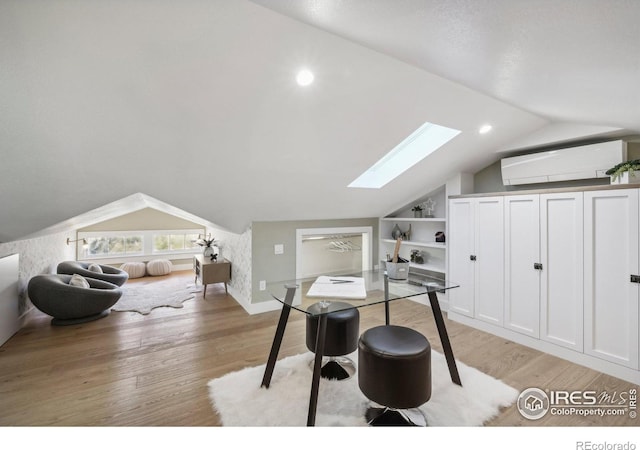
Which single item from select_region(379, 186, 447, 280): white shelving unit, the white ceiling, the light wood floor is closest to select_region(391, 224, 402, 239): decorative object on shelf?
select_region(379, 186, 447, 280): white shelving unit

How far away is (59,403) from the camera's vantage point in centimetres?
197

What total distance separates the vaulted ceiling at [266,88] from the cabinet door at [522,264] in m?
0.77

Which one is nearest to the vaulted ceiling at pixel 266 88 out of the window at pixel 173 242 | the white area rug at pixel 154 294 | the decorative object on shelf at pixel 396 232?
the white area rug at pixel 154 294

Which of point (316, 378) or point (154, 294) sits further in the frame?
point (154, 294)

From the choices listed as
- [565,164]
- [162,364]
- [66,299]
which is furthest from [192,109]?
[565,164]

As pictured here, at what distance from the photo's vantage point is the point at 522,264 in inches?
114

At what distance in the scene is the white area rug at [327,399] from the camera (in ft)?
5.86

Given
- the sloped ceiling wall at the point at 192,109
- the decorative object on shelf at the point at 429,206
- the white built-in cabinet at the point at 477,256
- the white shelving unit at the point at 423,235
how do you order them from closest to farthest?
the sloped ceiling wall at the point at 192,109 → the white built-in cabinet at the point at 477,256 → the white shelving unit at the point at 423,235 → the decorative object on shelf at the point at 429,206

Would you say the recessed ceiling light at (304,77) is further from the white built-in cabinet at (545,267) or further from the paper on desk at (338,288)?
the white built-in cabinet at (545,267)

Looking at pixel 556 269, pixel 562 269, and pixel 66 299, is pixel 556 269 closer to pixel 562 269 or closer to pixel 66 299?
pixel 562 269

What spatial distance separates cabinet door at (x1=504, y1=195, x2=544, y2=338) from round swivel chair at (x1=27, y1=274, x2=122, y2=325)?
458cm

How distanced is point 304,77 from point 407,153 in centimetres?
192

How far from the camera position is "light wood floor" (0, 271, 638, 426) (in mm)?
1855

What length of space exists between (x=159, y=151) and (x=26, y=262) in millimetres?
2923
